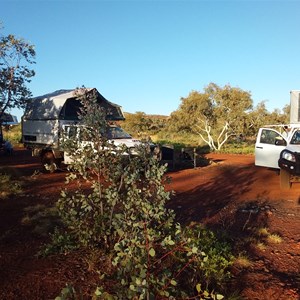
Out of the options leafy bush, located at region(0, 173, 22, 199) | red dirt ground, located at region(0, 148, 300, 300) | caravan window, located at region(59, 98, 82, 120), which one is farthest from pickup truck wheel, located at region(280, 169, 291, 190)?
caravan window, located at region(59, 98, 82, 120)

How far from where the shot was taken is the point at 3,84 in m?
11.7

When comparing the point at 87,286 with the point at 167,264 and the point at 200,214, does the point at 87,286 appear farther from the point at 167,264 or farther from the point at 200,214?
the point at 200,214

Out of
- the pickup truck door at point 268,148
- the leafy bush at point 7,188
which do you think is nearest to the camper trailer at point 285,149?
the pickup truck door at point 268,148

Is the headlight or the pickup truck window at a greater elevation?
the pickup truck window

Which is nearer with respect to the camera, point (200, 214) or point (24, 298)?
point (24, 298)

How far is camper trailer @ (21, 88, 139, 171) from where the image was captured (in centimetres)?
1360

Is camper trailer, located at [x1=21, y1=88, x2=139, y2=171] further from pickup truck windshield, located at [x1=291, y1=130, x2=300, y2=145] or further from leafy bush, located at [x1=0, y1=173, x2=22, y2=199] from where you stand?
pickup truck windshield, located at [x1=291, y1=130, x2=300, y2=145]

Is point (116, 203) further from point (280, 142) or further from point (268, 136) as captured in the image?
point (268, 136)

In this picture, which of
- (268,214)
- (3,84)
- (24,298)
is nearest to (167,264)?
(24,298)

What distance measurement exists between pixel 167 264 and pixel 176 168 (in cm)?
1172

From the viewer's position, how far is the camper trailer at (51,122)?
13602mm

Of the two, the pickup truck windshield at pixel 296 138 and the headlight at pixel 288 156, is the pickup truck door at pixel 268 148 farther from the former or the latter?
the headlight at pixel 288 156

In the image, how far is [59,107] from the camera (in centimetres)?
1398

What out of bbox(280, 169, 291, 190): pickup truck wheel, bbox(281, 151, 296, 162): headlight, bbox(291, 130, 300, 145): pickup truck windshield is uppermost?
bbox(291, 130, 300, 145): pickup truck windshield
